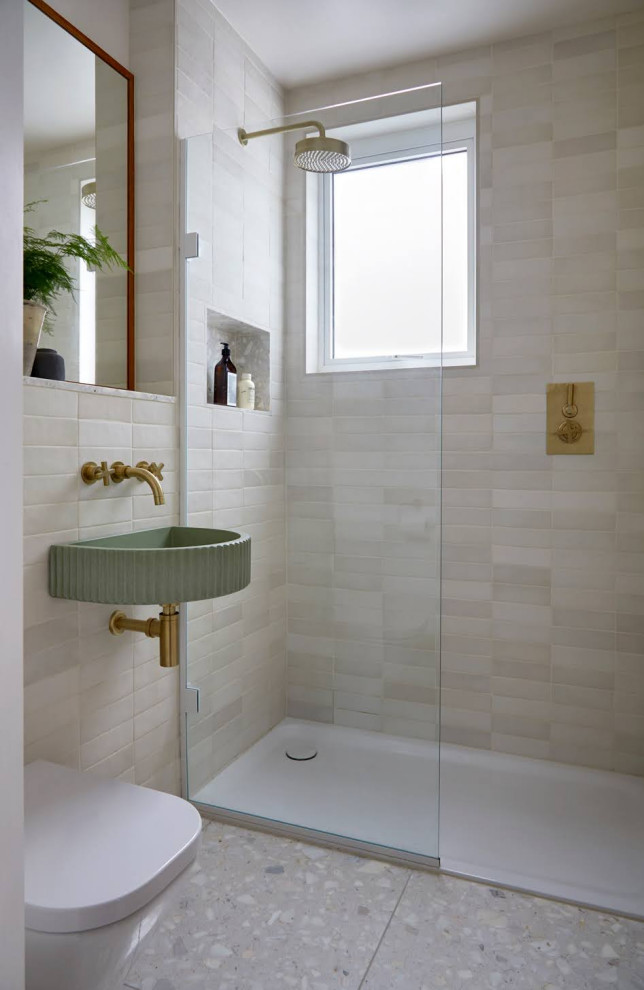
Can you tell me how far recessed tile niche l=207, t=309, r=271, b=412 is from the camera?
6.41ft

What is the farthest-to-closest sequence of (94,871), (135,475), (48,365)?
(135,475) < (48,365) < (94,871)

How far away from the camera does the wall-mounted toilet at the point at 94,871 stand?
984 millimetres

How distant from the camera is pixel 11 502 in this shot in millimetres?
608

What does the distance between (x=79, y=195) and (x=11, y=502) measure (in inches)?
58.0

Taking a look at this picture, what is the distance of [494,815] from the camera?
203cm

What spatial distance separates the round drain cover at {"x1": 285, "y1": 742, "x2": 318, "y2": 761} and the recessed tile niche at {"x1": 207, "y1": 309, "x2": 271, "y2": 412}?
1033mm

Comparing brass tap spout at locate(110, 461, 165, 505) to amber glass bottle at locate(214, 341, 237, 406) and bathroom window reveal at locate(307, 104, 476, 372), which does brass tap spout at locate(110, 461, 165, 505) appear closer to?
amber glass bottle at locate(214, 341, 237, 406)

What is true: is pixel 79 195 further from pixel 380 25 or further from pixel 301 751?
pixel 301 751

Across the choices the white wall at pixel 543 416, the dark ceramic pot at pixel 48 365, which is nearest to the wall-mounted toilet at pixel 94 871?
the dark ceramic pot at pixel 48 365

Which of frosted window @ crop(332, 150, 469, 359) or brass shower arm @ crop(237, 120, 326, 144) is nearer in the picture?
frosted window @ crop(332, 150, 469, 359)

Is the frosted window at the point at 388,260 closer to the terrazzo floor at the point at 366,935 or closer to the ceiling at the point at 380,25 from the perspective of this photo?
the ceiling at the point at 380,25

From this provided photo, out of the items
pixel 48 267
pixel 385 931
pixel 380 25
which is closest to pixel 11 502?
pixel 48 267

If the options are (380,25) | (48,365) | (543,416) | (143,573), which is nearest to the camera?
(143,573)

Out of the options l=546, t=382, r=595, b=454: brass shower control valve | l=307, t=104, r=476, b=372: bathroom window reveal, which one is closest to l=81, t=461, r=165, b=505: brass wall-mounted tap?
l=307, t=104, r=476, b=372: bathroom window reveal
